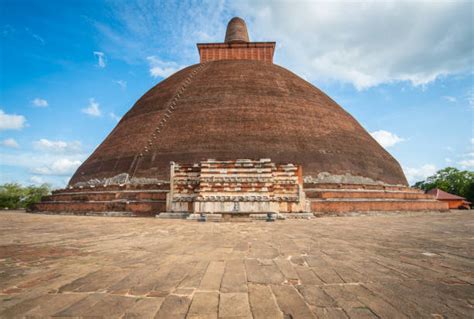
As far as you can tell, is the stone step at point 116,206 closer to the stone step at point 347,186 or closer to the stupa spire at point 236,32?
the stone step at point 347,186

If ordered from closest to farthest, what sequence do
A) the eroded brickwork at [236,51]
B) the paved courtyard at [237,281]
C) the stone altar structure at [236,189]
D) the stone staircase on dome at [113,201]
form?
1. the paved courtyard at [237,281]
2. the stone altar structure at [236,189]
3. the stone staircase on dome at [113,201]
4. the eroded brickwork at [236,51]

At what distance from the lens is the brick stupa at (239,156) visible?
9.82 m

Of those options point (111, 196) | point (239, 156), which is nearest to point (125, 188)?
point (111, 196)

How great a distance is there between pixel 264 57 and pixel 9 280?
22.1 meters

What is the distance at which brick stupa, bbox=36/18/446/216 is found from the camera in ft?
32.2

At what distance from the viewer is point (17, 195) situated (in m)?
31.5

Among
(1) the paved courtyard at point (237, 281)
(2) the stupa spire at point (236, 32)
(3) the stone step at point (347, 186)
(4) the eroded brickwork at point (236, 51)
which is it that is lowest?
(1) the paved courtyard at point (237, 281)

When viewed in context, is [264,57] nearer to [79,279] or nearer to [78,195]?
[78,195]

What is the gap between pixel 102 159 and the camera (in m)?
15.1

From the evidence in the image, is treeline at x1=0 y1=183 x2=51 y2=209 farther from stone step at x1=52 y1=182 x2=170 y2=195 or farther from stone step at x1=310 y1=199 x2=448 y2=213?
stone step at x1=310 y1=199 x2=448 y2=213

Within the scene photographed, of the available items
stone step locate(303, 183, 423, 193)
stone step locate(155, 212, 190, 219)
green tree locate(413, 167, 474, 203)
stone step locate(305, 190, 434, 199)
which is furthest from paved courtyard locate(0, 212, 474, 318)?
green tree locate(413, 167, 474, 203)

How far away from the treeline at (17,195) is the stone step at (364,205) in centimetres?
3315

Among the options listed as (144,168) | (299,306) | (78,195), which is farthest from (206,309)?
(78,195)

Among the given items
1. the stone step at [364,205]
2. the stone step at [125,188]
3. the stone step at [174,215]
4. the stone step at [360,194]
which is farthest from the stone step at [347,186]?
the stone step at [125,188]
